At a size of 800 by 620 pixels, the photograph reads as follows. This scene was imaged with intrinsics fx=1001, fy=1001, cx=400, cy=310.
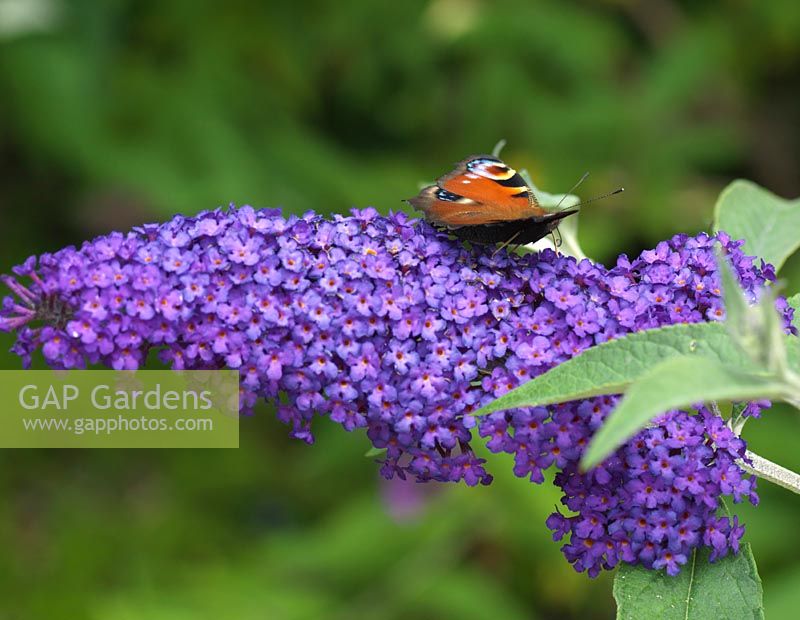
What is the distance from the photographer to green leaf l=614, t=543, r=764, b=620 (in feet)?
6.79

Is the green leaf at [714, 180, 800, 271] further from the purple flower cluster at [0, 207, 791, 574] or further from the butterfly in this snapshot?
the butterfly

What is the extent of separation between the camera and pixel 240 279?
2.25m

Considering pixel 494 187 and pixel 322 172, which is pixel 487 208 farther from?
pixel 322 172

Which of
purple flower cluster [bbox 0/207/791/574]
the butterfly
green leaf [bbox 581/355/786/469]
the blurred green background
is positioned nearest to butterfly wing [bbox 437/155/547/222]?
the butterfly

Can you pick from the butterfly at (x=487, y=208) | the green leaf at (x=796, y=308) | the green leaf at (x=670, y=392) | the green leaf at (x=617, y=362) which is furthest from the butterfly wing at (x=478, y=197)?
the green leaf at (x=670, y=392)

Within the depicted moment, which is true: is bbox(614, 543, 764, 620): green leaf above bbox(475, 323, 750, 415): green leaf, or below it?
below

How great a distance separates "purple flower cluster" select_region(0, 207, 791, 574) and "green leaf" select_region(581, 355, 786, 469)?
42 cm

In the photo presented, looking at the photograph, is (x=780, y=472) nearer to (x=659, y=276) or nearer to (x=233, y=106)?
(x=659, y=276)

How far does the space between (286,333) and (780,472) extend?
1.14 metres

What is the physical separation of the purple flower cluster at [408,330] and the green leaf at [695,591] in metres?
0.04

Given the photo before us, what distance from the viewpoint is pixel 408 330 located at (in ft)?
7.25

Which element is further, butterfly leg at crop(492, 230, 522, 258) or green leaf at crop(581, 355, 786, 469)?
butterfly leg at crop(492, 230, 522, 258)

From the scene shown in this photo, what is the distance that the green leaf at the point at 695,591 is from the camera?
2.07m

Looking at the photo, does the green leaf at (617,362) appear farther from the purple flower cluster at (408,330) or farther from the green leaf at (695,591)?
the green leaf at (695,591)
